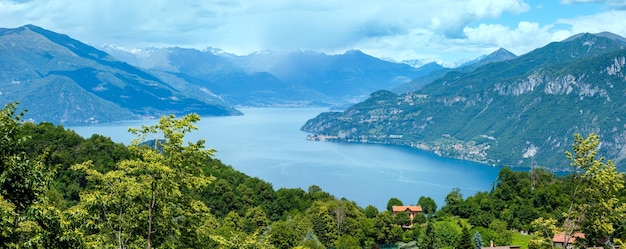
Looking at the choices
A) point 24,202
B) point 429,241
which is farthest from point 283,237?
point 24,202

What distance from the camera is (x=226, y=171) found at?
67438mm

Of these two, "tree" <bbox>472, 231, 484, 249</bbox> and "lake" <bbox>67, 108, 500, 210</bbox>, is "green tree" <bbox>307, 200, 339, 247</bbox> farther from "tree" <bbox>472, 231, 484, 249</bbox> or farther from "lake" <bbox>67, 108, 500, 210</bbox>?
"lake" <bbox>67, 108, 500, 210</bbox>

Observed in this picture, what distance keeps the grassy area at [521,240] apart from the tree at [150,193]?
40.5 m

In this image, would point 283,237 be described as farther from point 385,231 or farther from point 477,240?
point 477,240

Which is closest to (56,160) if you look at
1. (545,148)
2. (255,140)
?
(255,140)

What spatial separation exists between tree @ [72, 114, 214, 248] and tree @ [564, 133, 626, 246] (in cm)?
775

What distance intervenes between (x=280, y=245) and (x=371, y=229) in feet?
41.6

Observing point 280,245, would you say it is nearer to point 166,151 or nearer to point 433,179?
point 166,151

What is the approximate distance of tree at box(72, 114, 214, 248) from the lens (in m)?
9.77

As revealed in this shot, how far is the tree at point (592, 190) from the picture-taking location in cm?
1149

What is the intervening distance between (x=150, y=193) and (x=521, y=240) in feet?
148

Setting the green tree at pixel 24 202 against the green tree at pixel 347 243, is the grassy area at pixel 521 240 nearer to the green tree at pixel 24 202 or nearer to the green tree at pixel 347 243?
the green tree at pixel 347 243

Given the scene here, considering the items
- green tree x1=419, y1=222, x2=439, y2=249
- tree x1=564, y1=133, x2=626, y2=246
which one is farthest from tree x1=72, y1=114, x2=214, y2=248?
green tree x1=419, y1=222, x2=439, y2=249

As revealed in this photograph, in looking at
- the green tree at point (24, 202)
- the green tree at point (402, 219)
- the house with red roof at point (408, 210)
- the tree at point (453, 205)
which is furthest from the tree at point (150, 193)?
the tree at point (453, 205)
